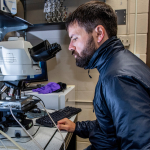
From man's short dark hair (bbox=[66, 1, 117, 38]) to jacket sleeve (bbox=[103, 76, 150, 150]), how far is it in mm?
387

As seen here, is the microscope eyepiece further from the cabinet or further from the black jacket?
the cabinet

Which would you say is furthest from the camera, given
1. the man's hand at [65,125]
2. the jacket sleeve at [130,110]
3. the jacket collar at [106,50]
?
the man's hand at [65,125]

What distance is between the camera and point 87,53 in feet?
2.68

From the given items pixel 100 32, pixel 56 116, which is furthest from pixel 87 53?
pixel 56 116

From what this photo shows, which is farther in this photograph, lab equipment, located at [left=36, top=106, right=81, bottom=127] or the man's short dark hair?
lab equipment, located at [left=36, top=106, right=81, bottom=127]

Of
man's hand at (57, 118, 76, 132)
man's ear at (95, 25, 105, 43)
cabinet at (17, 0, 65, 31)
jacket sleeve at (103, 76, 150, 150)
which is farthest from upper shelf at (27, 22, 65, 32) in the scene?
jacket sleeve at (103, 76, 150, 150)

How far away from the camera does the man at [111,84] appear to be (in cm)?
46

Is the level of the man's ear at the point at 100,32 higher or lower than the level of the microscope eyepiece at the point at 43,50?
higher

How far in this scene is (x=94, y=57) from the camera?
75 centimetres

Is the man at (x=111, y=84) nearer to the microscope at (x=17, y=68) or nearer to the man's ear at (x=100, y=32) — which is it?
the man's ear at (x=100, y=32)

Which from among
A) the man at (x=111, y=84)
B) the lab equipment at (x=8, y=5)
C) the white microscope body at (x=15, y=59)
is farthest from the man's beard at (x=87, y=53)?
the lab equipment at (x=8, y=5)

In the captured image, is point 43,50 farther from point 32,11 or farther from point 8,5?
point 32,11

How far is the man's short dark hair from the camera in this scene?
0.77 metres

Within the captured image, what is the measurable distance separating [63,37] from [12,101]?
4.01ft
